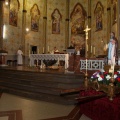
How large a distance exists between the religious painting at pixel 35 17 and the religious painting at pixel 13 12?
6.62ft

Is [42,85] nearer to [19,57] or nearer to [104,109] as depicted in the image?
[104,109]

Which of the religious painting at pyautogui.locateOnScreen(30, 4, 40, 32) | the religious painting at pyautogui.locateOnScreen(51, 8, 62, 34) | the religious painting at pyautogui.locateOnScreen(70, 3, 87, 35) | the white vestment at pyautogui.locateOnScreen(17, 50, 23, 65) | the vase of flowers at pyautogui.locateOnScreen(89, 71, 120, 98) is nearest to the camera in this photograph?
the vase of flowers at pyautogui.locateOnScreen(89, 71, 120, 98)

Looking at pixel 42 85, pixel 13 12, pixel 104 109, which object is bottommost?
pixel 104 109

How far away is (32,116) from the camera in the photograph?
16.9ft

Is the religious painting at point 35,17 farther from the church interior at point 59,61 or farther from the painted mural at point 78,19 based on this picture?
the painted mural at point 78,19

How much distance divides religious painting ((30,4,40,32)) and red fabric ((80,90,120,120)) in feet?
54.4

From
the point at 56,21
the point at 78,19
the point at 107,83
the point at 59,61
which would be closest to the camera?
the point at 107,83

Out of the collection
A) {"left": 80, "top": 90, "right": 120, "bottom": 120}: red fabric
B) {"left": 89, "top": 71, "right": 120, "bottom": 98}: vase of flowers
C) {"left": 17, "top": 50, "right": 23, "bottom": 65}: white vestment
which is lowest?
{"left": 80, "top": 90, "right": 120, "bottom": 120}: red fabric

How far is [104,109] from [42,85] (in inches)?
156

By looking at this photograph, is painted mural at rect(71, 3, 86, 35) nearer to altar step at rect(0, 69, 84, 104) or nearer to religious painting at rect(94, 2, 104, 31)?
religious painting at rect(94, 2, 104, 31)

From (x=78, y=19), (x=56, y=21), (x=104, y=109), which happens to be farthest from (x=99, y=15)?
(x=104, y=109)

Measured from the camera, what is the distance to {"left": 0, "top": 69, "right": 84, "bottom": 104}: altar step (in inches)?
274

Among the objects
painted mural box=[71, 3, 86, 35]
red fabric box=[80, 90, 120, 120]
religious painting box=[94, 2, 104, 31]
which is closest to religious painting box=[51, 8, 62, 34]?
painted mural box=[71, 3, 86, 35]

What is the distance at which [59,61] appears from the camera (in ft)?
44.0
